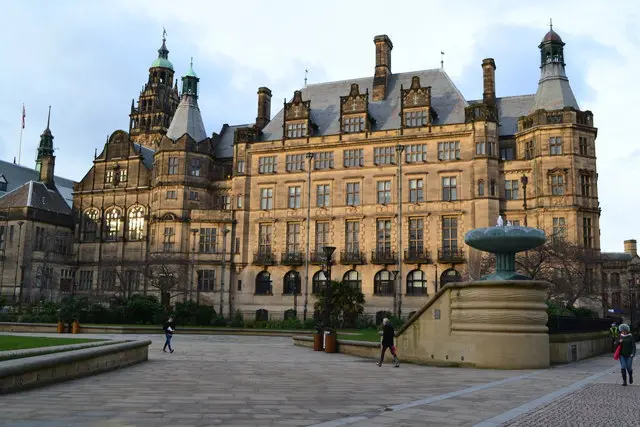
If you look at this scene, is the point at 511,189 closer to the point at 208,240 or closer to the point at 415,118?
the point at 415,118

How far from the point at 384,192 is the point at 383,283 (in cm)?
853

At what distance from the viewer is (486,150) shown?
55.0 metres

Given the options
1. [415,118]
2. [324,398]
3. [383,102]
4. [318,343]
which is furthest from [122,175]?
[324,398]

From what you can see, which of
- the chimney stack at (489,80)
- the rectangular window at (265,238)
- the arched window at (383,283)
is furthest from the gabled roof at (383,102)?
the arched window at (383,283)

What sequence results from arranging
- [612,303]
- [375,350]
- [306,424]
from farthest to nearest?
[612,303]
[375,350]
[306,424]

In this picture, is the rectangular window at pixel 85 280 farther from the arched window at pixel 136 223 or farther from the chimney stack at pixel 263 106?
the chimney stack at pixel 263 106

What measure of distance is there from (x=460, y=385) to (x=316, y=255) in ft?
142

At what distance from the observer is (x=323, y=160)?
202 ft

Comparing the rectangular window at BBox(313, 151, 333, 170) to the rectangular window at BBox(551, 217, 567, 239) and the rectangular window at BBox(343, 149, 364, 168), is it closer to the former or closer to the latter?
the rectangular window at BBox(343, 149, 364, 168)

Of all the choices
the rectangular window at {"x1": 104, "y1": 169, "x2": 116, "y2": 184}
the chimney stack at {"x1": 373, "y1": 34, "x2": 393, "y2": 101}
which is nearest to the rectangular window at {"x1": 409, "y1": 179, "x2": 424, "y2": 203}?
the chimney stack at {"x1": 373, "y1": 34, "x2": 393, "y2": 101}

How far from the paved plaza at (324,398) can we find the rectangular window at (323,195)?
39.4m

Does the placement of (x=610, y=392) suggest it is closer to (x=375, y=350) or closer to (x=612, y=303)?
(x=375, y=350)

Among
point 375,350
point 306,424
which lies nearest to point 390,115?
point 375,350

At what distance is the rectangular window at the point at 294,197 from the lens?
61.8 metres
